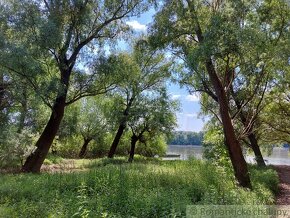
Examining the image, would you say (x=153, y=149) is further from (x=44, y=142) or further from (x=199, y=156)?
(x=44, y=142)

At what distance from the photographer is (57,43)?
39.2ft

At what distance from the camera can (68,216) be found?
4.88m

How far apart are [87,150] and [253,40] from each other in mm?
24901

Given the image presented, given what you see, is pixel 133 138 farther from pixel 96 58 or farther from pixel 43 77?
pixel 43 77

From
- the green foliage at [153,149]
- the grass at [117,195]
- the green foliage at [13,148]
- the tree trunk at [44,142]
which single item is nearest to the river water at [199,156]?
the green foliage at [153,149]

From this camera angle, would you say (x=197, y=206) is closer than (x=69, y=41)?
Yes

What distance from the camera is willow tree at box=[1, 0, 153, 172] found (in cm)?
1145

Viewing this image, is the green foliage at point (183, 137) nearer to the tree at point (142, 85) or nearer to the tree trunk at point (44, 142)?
the tree at point (142, 85)

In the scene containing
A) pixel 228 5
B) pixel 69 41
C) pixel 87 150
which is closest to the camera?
pixel 228 5

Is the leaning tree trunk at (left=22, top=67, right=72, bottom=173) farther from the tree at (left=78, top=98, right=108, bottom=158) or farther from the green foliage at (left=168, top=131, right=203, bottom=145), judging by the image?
the tree at (left=78, top=98, right=108, bottom=158)

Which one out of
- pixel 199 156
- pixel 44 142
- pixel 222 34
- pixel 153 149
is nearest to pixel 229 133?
pixel 222 34

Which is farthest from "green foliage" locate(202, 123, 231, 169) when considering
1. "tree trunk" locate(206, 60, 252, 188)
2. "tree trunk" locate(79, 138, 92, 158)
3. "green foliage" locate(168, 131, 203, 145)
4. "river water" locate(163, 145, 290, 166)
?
"tree trunk" locate(79, 138, 92, 158)

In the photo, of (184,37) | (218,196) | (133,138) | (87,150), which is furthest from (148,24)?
(87,150)

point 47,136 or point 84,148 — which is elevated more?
point 84,148
